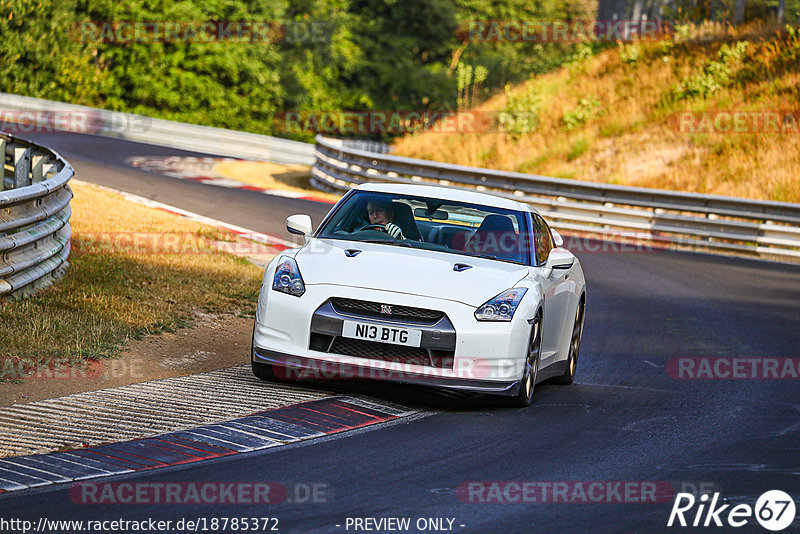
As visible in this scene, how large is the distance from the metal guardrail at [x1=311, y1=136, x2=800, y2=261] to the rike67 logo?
16379 millimetres

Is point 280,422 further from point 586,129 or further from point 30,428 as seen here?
point 586,129

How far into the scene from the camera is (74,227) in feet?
50.9

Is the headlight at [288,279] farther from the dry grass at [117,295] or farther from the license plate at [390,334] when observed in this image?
the dry grass at [117,295]

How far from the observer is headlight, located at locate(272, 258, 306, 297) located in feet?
26.3

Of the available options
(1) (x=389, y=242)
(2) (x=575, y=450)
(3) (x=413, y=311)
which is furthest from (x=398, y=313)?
(2) (x=575, y=450)

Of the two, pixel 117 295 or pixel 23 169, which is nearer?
pixel 117 295

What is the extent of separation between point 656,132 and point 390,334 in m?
23.8

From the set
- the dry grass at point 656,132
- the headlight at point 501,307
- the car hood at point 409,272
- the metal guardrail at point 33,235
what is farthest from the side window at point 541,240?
the dry grass at point 656,132

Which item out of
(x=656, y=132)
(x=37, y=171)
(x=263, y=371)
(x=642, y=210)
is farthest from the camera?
(x=656, y=132)

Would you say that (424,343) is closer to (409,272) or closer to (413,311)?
(413,311)

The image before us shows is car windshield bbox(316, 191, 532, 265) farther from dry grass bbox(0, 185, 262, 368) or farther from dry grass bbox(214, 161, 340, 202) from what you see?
dry grass bbox(214, 161, 340, 202)

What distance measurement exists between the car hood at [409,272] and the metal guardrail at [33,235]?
2.82 meters

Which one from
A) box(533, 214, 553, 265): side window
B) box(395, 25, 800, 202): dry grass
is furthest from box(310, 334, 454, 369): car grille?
box(395, 25, 800, 202): dry grass

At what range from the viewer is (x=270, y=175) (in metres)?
32.0
